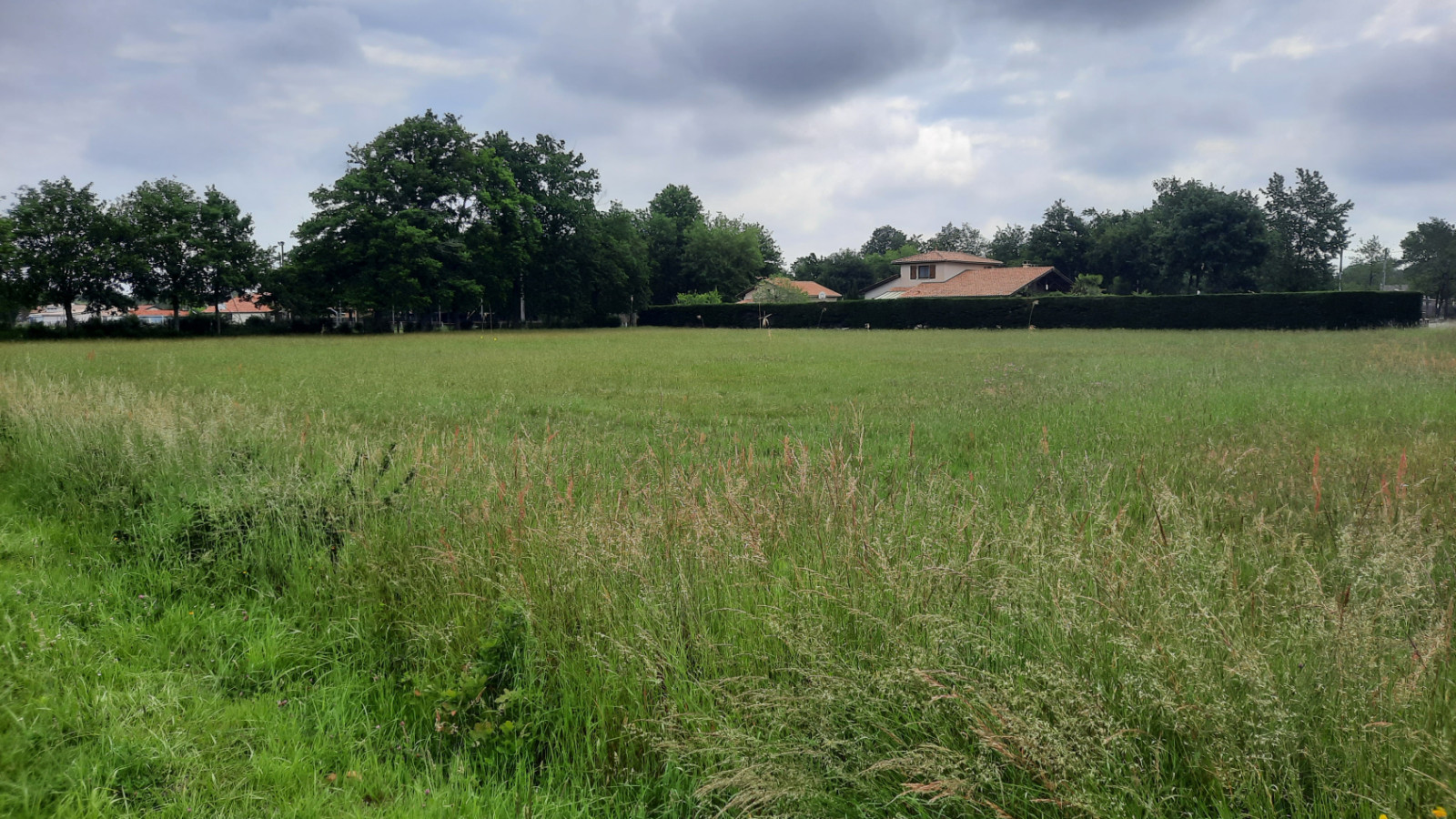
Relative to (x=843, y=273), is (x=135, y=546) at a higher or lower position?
lower

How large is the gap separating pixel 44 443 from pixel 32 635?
476 centimetres

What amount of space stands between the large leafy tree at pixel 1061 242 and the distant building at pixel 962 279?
450cm

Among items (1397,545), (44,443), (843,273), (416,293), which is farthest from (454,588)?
(843,273)

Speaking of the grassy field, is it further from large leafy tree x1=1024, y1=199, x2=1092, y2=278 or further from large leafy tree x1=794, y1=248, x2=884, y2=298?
large leafy tree x1=794, y1=248, x2=884, y2=298

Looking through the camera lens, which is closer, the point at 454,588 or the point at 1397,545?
the point at 1397,545

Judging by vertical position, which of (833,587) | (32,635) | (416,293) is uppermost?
(416,293)

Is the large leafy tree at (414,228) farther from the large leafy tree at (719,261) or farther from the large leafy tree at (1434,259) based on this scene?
the large leafy tree at (1434,259)

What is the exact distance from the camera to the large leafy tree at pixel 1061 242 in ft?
269

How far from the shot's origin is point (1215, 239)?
6469 centimetres

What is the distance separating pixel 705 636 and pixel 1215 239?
2959 inches

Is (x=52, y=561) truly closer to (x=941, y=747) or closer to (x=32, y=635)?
(x=32, y=635)

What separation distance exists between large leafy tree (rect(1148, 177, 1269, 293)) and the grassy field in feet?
225

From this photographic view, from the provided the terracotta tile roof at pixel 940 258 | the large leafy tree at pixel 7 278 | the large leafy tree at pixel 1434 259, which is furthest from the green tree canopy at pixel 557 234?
the large leafy tree at pixel 1434 259

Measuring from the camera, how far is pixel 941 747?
2326 millimetres
